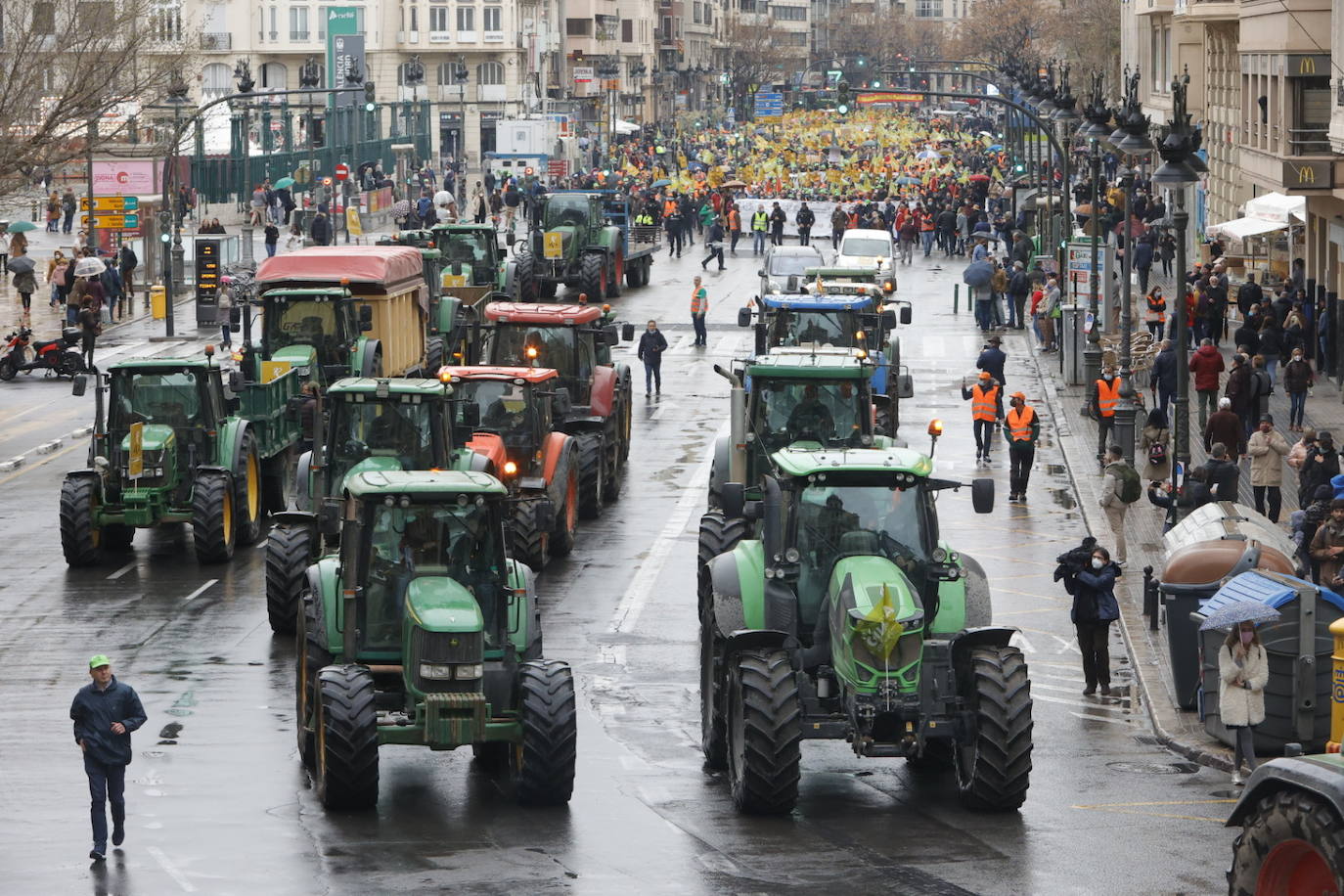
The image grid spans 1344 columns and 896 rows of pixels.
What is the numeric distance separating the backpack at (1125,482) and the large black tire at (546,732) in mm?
11344

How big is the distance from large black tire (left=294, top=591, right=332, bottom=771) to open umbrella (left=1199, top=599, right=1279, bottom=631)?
22.7ft

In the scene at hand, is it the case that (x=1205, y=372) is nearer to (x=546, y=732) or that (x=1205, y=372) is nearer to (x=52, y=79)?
(x=546, y=732)

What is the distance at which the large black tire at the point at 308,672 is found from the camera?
17188 mm

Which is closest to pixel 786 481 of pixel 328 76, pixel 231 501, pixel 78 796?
pixel 78 796

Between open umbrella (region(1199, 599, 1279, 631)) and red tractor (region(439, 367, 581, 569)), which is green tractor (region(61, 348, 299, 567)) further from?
open umbrella (region(1199, 599, 1279, 631))

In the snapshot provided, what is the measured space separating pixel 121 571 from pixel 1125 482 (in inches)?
449

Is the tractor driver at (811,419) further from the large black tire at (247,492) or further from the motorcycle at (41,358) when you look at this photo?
the motorcycle at (41,358)

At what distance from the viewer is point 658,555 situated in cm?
2797

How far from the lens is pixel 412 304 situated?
38.7 meters

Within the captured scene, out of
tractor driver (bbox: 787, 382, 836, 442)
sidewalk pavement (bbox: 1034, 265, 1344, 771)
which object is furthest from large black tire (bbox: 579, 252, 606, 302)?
tractor driver (bbox: 787, 382, 836, 442)

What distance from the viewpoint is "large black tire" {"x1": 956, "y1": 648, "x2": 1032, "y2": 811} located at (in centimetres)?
1588

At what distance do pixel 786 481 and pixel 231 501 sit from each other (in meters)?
12.1

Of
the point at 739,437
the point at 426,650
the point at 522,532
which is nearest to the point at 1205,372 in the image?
the point at 739,437

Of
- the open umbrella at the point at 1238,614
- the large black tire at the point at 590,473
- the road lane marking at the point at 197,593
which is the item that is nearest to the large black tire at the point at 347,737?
the open umbrella at the point at 1238,614
